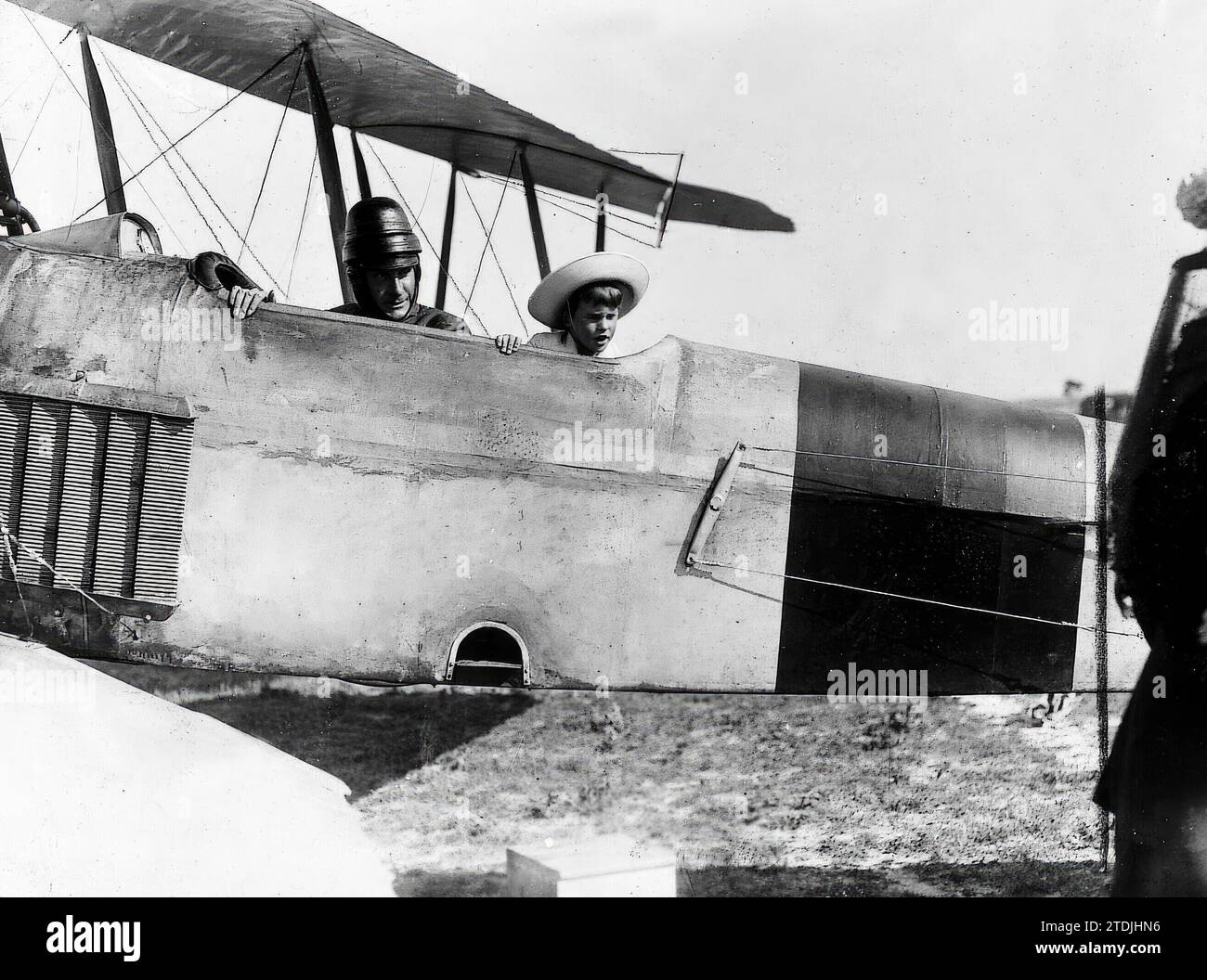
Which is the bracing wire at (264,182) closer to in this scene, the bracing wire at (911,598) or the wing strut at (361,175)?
→ the wing strut at (361,175)

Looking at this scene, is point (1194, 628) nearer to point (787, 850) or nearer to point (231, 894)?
point (787, 850)

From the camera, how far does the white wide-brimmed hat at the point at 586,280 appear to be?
7.99 ft

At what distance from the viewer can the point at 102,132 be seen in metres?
3.30

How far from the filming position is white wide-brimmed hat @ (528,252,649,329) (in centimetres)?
244

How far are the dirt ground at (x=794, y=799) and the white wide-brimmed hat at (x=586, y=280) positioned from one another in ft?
3.99

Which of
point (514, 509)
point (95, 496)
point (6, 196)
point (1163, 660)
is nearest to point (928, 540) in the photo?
point (1163, 660)

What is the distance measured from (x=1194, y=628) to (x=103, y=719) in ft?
11.8

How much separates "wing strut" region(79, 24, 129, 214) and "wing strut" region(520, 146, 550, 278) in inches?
75.3

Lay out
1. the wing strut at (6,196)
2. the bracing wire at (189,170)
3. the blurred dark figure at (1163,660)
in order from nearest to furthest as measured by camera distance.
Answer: the blurred dark figure at (1163,660), the wing strut at (6,196), the bracing wire at (189,170)

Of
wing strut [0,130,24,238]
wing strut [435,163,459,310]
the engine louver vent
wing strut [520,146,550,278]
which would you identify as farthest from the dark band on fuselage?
wing strut [0,130,24,238]

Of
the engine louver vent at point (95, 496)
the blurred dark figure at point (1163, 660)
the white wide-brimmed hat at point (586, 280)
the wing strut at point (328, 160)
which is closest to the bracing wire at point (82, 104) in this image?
the wing strut at point (328, 160)

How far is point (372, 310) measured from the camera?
2639 mm

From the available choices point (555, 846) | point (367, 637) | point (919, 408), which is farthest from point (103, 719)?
point (919, 408)

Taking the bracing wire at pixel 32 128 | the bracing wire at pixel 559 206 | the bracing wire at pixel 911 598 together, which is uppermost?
the bracing wire at pixel 559 206
